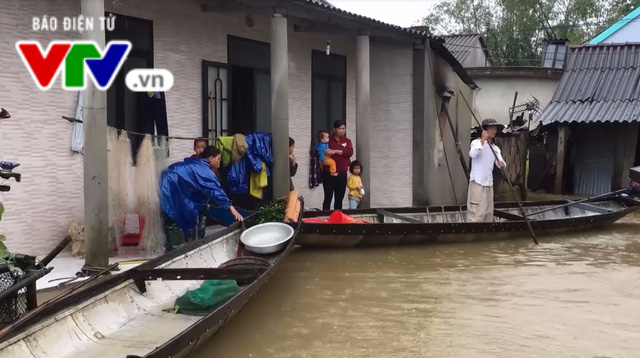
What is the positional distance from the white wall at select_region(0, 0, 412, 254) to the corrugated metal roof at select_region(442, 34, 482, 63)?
41.2 feet

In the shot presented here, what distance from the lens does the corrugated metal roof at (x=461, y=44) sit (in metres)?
24.3

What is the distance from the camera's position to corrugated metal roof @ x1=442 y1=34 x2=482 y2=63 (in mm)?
24297

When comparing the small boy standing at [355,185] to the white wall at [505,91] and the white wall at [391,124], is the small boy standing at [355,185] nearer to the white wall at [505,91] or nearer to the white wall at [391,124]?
the white wall at [391,124]

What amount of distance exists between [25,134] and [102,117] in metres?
1.38

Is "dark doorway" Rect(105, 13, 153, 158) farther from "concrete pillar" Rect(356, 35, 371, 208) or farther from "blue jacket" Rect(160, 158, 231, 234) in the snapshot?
"concrete pillar" Rect(356, 35, 371, 208)

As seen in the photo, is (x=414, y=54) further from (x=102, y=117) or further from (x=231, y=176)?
(x=102, y=117)

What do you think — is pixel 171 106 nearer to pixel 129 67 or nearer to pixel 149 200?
pixel 129 67

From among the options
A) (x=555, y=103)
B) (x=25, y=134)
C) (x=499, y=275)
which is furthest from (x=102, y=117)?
(x=555, y=103)

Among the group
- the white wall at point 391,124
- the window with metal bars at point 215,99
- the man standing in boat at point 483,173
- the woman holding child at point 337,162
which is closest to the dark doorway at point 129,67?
the window with metal bars at point 215,99

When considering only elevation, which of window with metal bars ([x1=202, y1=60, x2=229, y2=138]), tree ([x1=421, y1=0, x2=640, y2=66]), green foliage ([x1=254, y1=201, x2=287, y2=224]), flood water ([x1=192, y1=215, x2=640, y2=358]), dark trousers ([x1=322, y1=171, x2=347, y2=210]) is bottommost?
flood water ([x1=192, y1=215, x2=640, y2=358])

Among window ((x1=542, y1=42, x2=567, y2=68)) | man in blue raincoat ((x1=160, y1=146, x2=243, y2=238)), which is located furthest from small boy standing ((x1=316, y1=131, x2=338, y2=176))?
window ((x1=542, y1=42, x2=567, y2=68))

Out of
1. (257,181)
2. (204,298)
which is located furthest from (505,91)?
(204,298)

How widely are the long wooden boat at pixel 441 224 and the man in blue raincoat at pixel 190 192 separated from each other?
1.36 metres

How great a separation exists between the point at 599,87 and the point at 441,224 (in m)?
10.2
